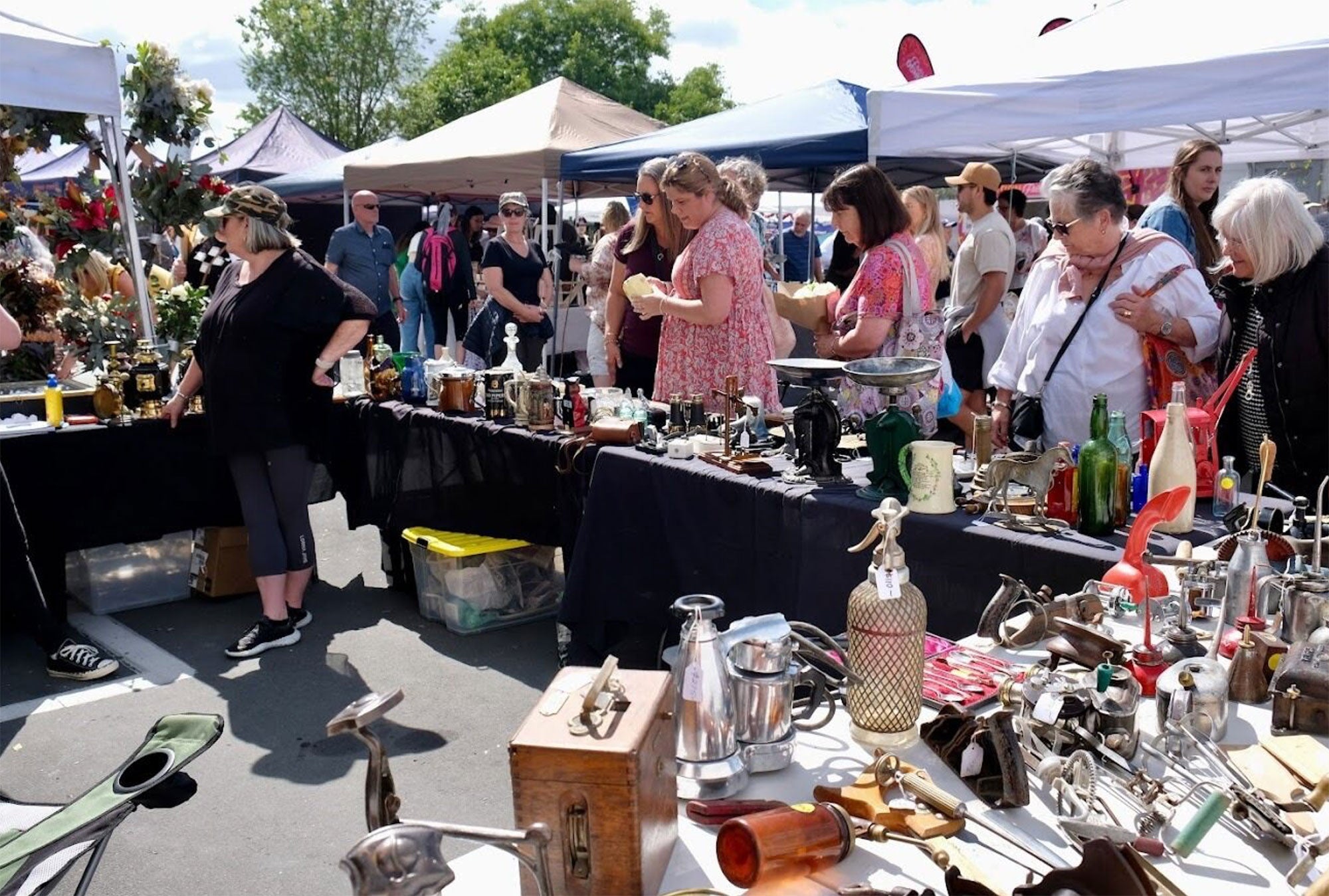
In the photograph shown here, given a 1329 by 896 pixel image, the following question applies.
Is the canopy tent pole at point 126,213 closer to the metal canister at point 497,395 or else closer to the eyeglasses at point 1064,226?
the metal canister at point 497,395

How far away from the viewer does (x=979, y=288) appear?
559 cm

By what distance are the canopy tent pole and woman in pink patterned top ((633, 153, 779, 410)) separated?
8.38 ft

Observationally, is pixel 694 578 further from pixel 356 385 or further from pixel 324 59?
pixel 324 59

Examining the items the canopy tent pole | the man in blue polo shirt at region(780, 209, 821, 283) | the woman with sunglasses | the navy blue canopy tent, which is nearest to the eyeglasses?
the navy blue canopy tent

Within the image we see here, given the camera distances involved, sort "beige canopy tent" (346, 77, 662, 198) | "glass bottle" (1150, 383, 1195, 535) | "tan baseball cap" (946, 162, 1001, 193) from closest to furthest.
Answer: "glass bottle" (1150, 383, 1195, 535) → "tan baseball cap" (946, 162, 1001, 193) → "beige canopy tent" (346, 77, 662, 198)

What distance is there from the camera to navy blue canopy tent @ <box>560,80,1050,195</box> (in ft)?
22.3

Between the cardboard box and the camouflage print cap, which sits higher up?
the camouflage print cap

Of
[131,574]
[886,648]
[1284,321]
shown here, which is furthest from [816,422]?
[131,574]

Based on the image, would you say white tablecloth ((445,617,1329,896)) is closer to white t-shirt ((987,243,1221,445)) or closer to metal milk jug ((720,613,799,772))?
metal milk jug ((720,613,799,772))

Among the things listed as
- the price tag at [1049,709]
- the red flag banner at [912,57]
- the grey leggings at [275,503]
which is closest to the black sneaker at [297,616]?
the grey leggings at [275,503]

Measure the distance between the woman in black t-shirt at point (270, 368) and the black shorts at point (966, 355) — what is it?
295 centimetres

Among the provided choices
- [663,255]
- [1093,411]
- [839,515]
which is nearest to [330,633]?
[663,255]

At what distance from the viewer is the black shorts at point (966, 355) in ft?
18.2

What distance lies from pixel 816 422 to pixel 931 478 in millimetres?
434
